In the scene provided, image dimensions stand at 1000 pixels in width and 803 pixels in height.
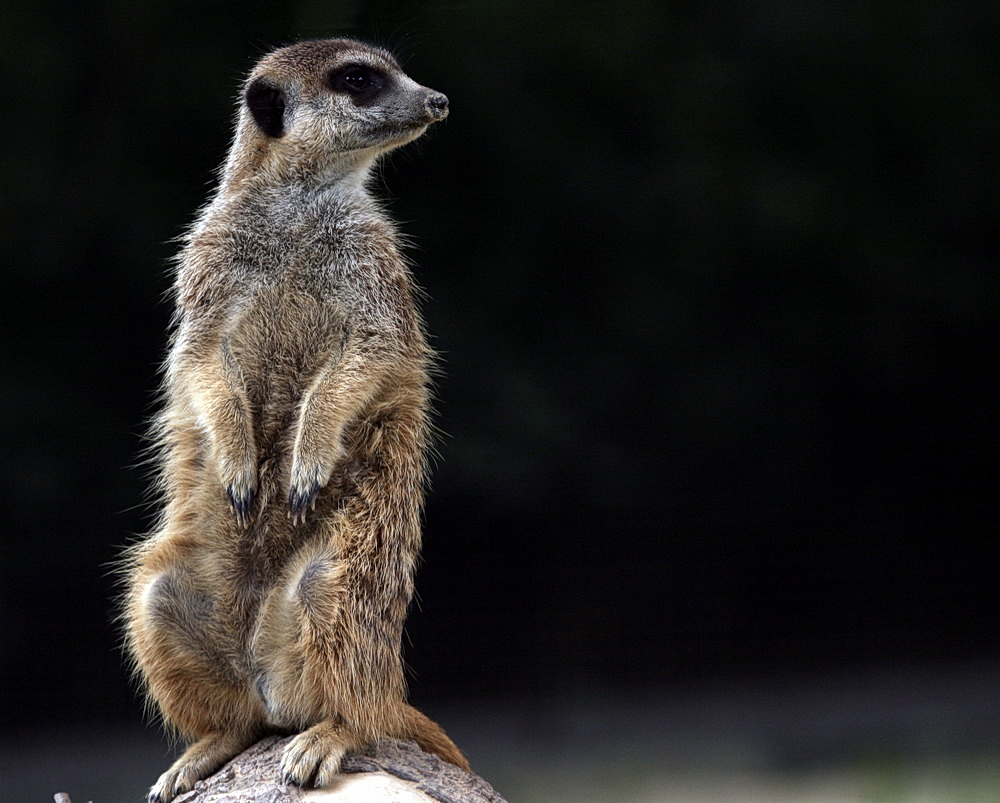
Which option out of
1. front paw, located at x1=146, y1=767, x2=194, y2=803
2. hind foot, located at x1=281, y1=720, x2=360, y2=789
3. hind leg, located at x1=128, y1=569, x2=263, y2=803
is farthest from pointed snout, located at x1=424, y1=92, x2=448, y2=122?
front paw, located at x1=146, y1=767, x2=194, y2=803

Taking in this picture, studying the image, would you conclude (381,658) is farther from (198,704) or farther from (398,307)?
(398,307)

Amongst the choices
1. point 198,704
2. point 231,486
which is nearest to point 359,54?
point 231,486

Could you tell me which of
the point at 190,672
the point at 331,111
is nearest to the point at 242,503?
the point at 190,672

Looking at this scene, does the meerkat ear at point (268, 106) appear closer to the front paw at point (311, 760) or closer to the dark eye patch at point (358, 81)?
the dark eye patch at point (358, 81)

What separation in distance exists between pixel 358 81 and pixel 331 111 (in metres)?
0.06

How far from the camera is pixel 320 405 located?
5.92 feet

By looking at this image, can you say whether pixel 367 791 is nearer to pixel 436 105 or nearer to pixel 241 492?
pixel 241 492

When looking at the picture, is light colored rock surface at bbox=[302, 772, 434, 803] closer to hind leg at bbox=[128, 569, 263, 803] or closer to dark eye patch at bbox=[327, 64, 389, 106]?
hind leg at bbox=[128, 569, 263, 803]

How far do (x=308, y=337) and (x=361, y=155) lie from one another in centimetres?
30

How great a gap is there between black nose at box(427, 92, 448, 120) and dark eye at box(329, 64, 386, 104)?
98 millimetres

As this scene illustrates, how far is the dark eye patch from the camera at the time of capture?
1.91 meters

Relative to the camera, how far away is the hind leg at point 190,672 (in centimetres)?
178

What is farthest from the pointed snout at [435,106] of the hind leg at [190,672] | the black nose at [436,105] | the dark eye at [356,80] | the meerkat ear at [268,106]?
the hind leg at [190,672]

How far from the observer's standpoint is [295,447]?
1.79 metres
